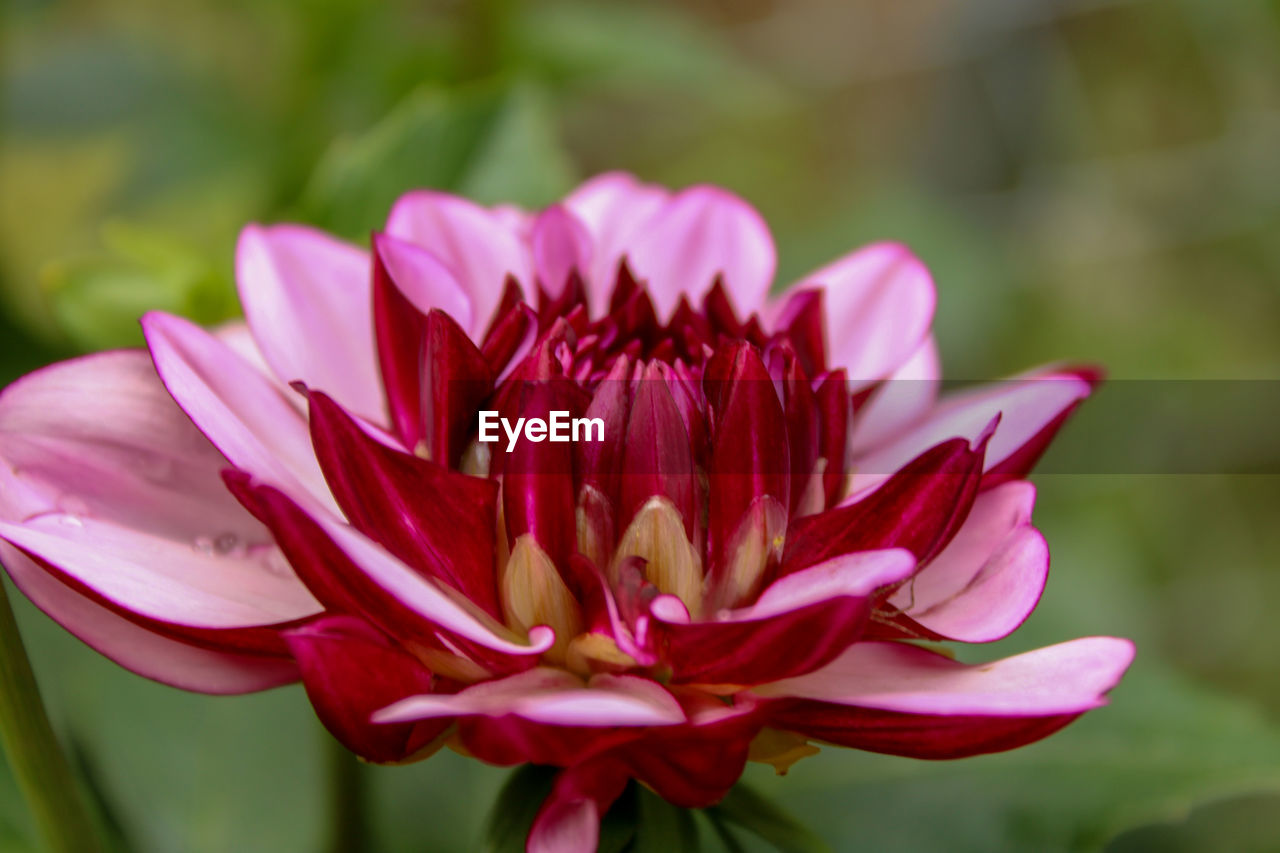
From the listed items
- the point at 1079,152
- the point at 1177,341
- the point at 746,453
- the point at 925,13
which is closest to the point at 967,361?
the point at 1177,341

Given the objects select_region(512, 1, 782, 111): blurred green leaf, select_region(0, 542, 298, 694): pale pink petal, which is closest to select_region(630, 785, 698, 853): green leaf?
select_region(0, 542, 298, 694): pale pink petal

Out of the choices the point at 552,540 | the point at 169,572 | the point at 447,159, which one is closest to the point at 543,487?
the point at 552,540

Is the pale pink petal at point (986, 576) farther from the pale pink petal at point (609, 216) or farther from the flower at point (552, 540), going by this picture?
the pale pink petal at point (609, 216)

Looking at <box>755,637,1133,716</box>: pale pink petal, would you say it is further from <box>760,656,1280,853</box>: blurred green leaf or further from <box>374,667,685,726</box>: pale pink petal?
<box>760,656,1280,853</box>: blurred green leaf

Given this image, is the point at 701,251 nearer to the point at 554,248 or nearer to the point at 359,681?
the point at 554,248

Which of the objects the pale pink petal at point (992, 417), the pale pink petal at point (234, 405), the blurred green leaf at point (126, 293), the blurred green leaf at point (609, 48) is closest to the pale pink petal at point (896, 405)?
the pale pink petal at point (992, 417)
